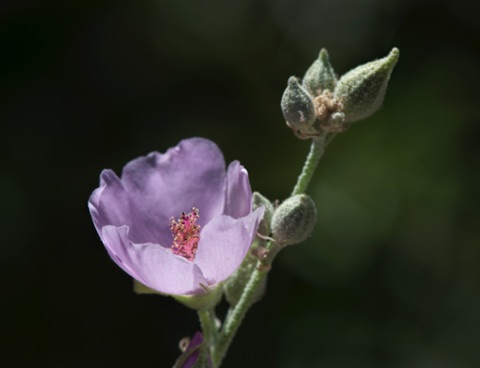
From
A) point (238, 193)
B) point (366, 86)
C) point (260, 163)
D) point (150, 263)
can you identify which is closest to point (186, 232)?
point (238, 193)

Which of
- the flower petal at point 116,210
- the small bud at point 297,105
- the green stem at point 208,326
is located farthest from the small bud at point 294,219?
the flower petal at point 116,210

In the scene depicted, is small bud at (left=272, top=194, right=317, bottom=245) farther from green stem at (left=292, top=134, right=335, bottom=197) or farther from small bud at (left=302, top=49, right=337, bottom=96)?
small bud at (left=302, top=49, right=337, bottom=96)

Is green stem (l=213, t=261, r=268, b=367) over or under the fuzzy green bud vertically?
under

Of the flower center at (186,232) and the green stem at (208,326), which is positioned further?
the flower center at (186,232)

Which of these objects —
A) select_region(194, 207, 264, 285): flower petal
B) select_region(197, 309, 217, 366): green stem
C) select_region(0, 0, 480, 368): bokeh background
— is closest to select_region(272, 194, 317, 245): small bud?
select_region(194, 207, 264, 285): flower petal

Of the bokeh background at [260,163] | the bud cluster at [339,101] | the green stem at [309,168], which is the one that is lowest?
the bokeh background at [260,163]

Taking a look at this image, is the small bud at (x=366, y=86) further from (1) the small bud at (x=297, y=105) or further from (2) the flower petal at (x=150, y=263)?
(2) the flower petal at (x=150, y=263)
